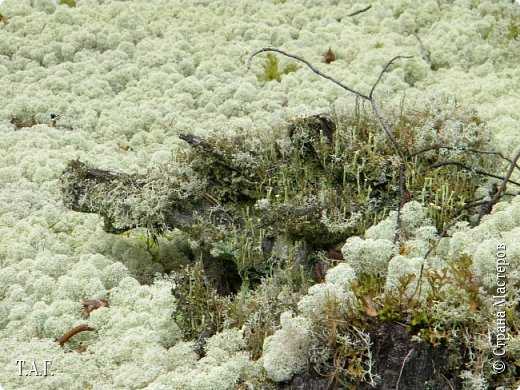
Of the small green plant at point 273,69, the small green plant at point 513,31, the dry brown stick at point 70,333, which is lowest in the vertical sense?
the dry brown stick at point 70,333

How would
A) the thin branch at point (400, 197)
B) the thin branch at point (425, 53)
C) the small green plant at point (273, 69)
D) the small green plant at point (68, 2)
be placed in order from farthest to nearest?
the small green plant at point (68, 2), the thin branch at point (425, 53), the small green plant at point (273, 69), the thin branch at point (400, 197)

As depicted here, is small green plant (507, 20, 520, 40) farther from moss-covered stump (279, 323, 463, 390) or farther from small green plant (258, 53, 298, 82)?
moss-covered stump (279, 323, 463, 390)

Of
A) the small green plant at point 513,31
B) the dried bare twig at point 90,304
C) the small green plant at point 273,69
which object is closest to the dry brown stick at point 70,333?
the dried bare twig at point 90,304

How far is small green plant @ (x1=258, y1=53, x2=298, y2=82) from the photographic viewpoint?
332 inches

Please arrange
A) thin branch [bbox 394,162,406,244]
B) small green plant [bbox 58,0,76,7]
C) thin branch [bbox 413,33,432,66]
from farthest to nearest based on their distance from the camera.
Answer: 1. small green plant [bbox 58,0,76,7]
2. thin branch [bbox 413,33,432,66]
3. thin branch [bbox 394,162,406,244]

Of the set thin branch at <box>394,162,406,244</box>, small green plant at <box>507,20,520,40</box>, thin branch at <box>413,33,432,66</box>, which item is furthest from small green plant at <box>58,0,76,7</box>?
thin branch at <box>394,162,406,244</box>

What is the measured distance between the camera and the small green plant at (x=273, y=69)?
27.7 ft

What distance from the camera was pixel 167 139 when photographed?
7535mm

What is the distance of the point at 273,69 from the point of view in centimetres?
844

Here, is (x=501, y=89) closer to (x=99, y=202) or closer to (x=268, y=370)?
(x=99, y=202)

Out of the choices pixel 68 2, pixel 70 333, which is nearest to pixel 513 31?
pixel 68 2

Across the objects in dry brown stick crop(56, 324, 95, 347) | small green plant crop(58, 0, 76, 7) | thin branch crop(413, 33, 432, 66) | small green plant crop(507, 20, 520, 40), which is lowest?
dry brown stick crop(56, 324, 95, 347)

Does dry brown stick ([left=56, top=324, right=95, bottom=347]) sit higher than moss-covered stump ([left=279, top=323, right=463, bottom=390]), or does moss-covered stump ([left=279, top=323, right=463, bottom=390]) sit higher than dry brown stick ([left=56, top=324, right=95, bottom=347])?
moss-covered stump ([left=279, top=323, right=463, bottom=390])

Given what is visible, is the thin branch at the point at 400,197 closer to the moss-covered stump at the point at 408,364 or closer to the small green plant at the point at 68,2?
the moss-covered stump at the point at 408,364
